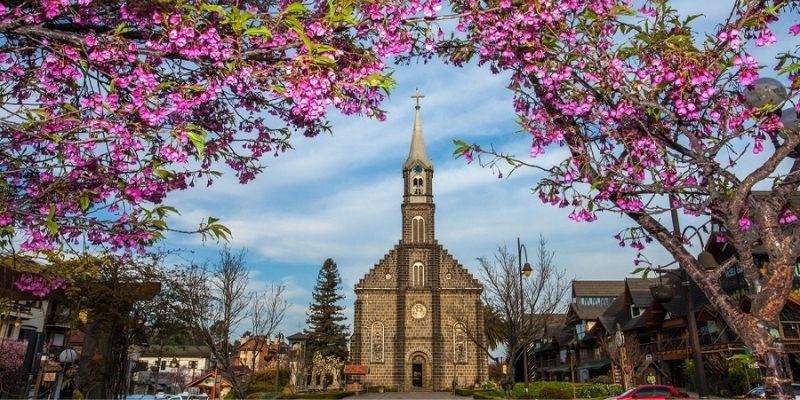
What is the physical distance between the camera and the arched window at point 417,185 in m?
54.1

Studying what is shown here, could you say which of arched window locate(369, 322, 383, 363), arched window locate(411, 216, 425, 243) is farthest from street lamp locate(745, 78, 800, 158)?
arched window locate(411, 216, 425, 243)

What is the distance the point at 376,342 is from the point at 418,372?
15.5 ft

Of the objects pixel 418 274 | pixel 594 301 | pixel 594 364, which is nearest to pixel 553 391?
pixel 594 364

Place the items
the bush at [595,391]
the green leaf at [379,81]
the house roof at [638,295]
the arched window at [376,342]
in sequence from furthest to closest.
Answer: the arched window at [376,342] → the house roof at [638,295] → the bush at [595,391] → the green leaf at [379,81]

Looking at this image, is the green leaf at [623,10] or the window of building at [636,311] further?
the window of building at [636,311]

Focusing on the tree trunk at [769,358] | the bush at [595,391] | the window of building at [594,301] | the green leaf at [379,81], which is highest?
the window of building at [594,301]

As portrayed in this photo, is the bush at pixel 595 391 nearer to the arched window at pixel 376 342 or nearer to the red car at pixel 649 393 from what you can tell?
the red car at pixel 649 393

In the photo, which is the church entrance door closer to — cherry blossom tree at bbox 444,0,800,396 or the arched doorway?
the arched doorway

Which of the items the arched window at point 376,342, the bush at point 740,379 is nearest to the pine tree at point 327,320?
the arched window at point 376,342

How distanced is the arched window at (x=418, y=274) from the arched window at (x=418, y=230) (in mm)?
2569

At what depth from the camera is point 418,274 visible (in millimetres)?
50875

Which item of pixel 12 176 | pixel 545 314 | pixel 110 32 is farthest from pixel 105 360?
pixel 545 314

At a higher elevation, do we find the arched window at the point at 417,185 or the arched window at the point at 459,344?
the arched window at the point at 417,185

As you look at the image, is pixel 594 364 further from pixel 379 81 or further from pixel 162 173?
pixel 162 173
